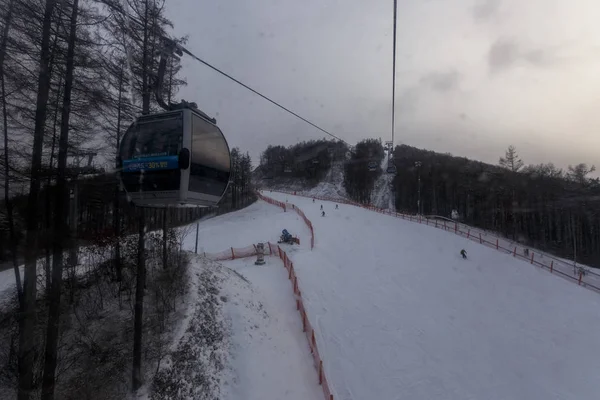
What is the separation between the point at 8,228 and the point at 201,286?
5621 millimetres

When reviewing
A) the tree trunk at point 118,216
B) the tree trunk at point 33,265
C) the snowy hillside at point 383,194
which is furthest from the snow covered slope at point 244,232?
the snowy hillside at point 383,194

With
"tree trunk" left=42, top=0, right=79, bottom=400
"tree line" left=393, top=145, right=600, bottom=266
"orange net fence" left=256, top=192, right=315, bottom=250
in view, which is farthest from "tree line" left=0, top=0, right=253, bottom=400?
"tree line" left=393, top=145, right=600, bottom=266

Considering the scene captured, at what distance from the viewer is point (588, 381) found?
464 inches

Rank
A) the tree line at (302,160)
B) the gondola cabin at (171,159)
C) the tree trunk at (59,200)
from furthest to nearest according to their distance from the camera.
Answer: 1. the tree line at (302,160)
2. the tree trunk at (59,200)
3. the gondola cabin at (171,159)

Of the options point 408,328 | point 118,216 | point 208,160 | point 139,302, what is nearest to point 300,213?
point 408,328

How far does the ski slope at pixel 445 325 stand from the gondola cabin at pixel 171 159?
700 cm

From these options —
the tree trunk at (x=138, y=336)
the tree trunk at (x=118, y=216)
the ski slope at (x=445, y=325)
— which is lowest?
the ski slope at (x=445, y=325)

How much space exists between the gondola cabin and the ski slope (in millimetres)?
7002

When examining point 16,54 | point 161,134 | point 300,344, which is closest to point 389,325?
point 300,344

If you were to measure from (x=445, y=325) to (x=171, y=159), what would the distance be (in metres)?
13.1

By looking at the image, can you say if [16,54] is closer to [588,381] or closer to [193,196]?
[193,196]

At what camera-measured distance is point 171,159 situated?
21.1 ft

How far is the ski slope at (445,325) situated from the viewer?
1085 centimetres

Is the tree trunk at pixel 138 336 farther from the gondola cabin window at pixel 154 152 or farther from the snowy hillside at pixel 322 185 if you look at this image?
the snowy hillside at pixel 322 185
